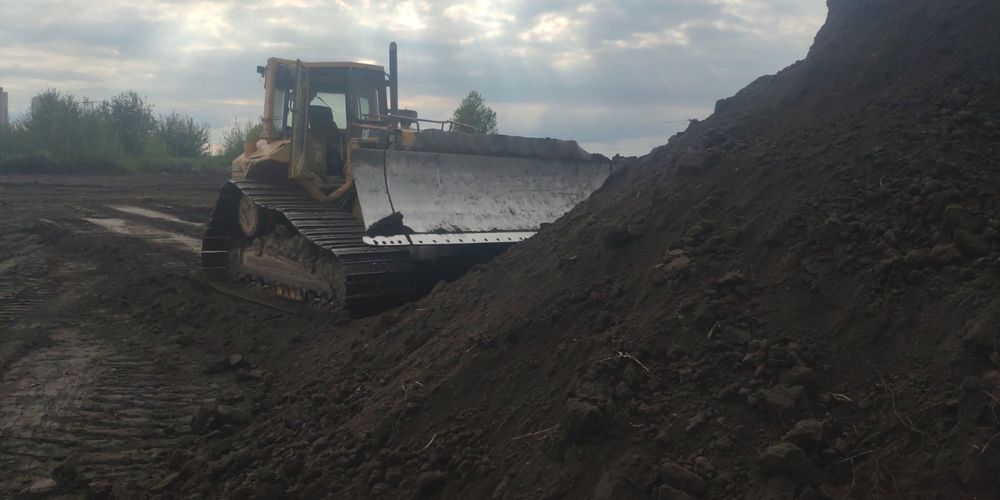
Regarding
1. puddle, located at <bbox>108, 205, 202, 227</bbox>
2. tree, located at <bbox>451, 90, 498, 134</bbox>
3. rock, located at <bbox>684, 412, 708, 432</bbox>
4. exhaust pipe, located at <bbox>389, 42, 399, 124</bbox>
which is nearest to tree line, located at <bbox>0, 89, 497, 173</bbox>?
tree, located at <bbox>451, 90, 498, 134</bbox>

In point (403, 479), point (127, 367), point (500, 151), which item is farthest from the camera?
point (500, 151)

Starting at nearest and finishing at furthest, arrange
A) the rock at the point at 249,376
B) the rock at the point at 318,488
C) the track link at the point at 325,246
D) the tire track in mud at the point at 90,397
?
the rock at the point at 318,488 < the tire track in mud at the point at 90,397 < the rock at the point at 249,376 < the track link at the point at 325,246

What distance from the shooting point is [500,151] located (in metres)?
8.27

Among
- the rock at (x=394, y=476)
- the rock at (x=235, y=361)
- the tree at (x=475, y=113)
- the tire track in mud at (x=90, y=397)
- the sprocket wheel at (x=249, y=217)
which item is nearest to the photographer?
the rock at (x=394, y=476)

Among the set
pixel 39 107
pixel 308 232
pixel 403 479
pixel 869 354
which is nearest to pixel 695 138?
pixel 869 354

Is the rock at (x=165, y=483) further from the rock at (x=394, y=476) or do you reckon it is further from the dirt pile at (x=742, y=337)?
the rock at (x=394, y=476)

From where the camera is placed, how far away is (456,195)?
7707mm

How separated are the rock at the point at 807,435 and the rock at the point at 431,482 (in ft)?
4.25

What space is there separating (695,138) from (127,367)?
13.9 feet

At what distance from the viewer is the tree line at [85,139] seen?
31.0 metres

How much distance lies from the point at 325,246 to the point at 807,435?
16.7ft

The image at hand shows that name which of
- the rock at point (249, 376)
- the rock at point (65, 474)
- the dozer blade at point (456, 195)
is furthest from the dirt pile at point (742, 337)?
the dozer blade at point (456, 195)

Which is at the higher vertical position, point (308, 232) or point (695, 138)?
point (695, 138)

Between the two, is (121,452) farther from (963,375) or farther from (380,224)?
(963,375)
